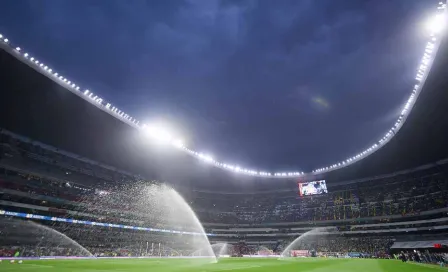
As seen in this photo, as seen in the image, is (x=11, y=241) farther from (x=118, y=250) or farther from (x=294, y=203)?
(x=294, y=203)

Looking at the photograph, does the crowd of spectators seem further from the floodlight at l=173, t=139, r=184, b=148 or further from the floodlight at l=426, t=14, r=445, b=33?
the floodlight at l=426, t=14, r=445, b=33

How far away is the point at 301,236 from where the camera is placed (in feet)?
251

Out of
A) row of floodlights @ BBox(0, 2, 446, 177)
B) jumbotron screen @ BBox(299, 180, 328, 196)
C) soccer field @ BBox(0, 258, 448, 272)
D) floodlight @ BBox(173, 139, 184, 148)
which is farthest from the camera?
jumbotron screen @ BBox(299, 180, 328, 196)

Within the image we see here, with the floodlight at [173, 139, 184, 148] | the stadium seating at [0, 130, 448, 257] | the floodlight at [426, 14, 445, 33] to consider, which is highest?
the floodlight at [426, 14, 445, 33]

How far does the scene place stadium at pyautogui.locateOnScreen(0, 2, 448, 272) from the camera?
31156mm

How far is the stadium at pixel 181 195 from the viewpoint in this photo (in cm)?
3116

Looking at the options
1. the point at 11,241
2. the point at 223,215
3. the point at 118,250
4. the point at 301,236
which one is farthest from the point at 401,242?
the point at 11,241

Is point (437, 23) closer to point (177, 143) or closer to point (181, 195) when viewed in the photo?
point (177, 143)

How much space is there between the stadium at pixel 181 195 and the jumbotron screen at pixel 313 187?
0.95 feet

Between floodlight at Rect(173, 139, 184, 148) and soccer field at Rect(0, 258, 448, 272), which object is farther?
floodlight at Rect(173, 139, 184, 148)

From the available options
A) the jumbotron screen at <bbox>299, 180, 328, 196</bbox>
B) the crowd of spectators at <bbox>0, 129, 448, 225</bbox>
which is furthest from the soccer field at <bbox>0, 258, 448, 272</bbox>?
the jumbotron screen at <bbox>299, 180, 328, 196</bbox>

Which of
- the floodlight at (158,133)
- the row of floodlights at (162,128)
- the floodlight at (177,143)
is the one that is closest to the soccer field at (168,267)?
the row of floodlights at (162,128)

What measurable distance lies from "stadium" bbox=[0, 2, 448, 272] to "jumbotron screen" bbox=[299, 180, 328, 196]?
29cm

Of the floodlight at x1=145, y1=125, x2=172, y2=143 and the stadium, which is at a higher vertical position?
the floodlight at x1=145, y1=125, x2=172, y2=143
